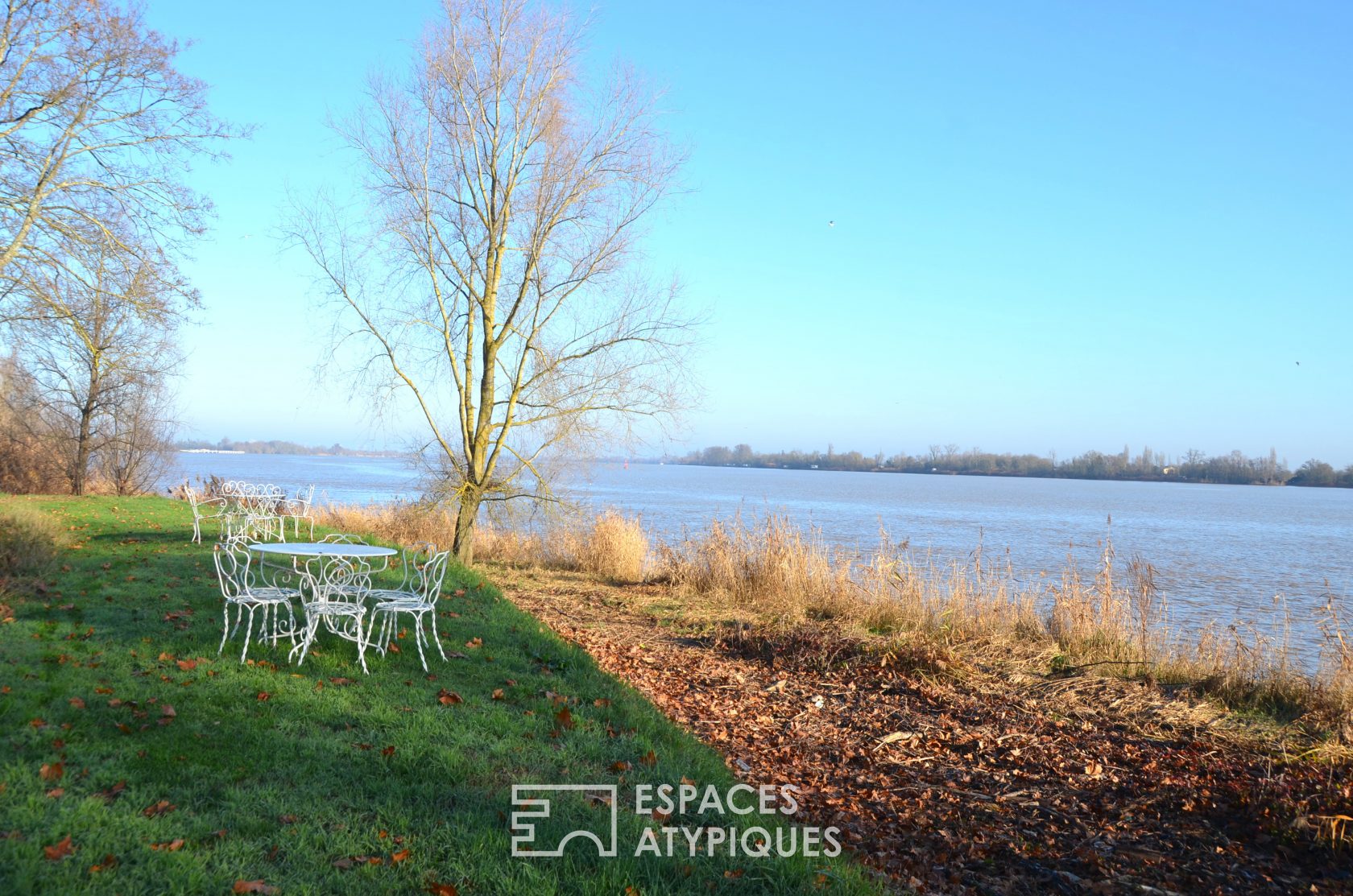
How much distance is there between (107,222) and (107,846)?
1256 centimetres

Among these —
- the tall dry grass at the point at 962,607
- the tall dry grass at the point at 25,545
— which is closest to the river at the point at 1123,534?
the tall dry grass at the point at 962,607

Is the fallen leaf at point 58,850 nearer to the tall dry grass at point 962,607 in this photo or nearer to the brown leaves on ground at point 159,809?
the brown leaves on ground at point 159,809

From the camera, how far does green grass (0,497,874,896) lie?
12.0 feet

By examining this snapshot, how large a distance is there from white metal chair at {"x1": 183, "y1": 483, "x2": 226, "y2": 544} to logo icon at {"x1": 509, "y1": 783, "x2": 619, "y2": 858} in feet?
34.1

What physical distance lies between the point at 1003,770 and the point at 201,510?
1710 cm

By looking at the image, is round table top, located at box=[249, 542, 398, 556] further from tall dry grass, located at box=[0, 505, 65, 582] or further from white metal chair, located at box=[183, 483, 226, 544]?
white metal chair, located at box=[183, 483, 226, 544]

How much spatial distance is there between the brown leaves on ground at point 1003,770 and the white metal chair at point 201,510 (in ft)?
24.5

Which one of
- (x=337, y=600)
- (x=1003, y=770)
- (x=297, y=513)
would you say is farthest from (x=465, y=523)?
(x=1003, y=770)

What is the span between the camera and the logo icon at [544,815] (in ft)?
13.0

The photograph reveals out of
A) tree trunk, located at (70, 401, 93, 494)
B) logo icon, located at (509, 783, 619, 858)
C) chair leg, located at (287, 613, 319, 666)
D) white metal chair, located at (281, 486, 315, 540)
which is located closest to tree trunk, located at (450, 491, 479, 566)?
white metal chair, located at (281, 486, 315, 540)

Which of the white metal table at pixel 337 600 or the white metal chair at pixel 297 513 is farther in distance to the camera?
the white metal chair at pixel 297 513

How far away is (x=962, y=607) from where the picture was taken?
11070 millimetres

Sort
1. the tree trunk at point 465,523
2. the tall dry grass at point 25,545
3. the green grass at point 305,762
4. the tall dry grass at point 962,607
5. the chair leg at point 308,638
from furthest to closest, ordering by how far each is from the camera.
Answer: the tree trunk at point 465,523, the tall dry grass at point 25,545, the tall dry grass at point 962,607, the chair leg at point 308,638, the green grass at point 305,762

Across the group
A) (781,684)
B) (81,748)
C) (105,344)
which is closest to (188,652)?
(81,748)
